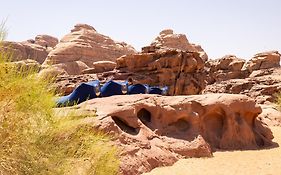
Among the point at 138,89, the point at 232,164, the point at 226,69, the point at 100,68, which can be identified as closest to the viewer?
the point at 232,164

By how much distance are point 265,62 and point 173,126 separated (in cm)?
3060

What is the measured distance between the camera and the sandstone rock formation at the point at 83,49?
4588cm

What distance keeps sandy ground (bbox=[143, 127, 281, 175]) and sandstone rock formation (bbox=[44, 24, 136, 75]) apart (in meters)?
34.9

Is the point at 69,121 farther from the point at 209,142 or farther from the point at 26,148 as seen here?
the point at 209,142

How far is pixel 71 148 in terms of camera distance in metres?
5.50

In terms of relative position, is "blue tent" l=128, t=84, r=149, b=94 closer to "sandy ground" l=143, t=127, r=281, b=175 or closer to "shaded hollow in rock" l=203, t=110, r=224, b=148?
"shaded hollow in rock" l=203, t=110, r=224, b=148

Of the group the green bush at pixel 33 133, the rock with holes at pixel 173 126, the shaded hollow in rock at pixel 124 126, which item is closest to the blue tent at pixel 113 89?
the rock with holes at pixel 173 126

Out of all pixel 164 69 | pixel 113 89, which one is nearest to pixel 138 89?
pixel 113 89

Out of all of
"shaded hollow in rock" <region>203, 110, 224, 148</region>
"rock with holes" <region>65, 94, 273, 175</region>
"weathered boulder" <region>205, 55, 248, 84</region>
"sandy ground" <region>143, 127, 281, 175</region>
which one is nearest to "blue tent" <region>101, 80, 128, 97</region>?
"rock with holes" <region>65, 94, 273, 175</region>

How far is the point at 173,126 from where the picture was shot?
485 inches

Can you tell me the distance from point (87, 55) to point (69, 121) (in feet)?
146

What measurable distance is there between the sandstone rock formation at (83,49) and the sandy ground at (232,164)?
3495cm

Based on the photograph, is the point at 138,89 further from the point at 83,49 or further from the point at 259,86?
the point at 83,49

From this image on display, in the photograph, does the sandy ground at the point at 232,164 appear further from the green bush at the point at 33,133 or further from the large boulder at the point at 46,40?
the large boulder at the point at 46,40
